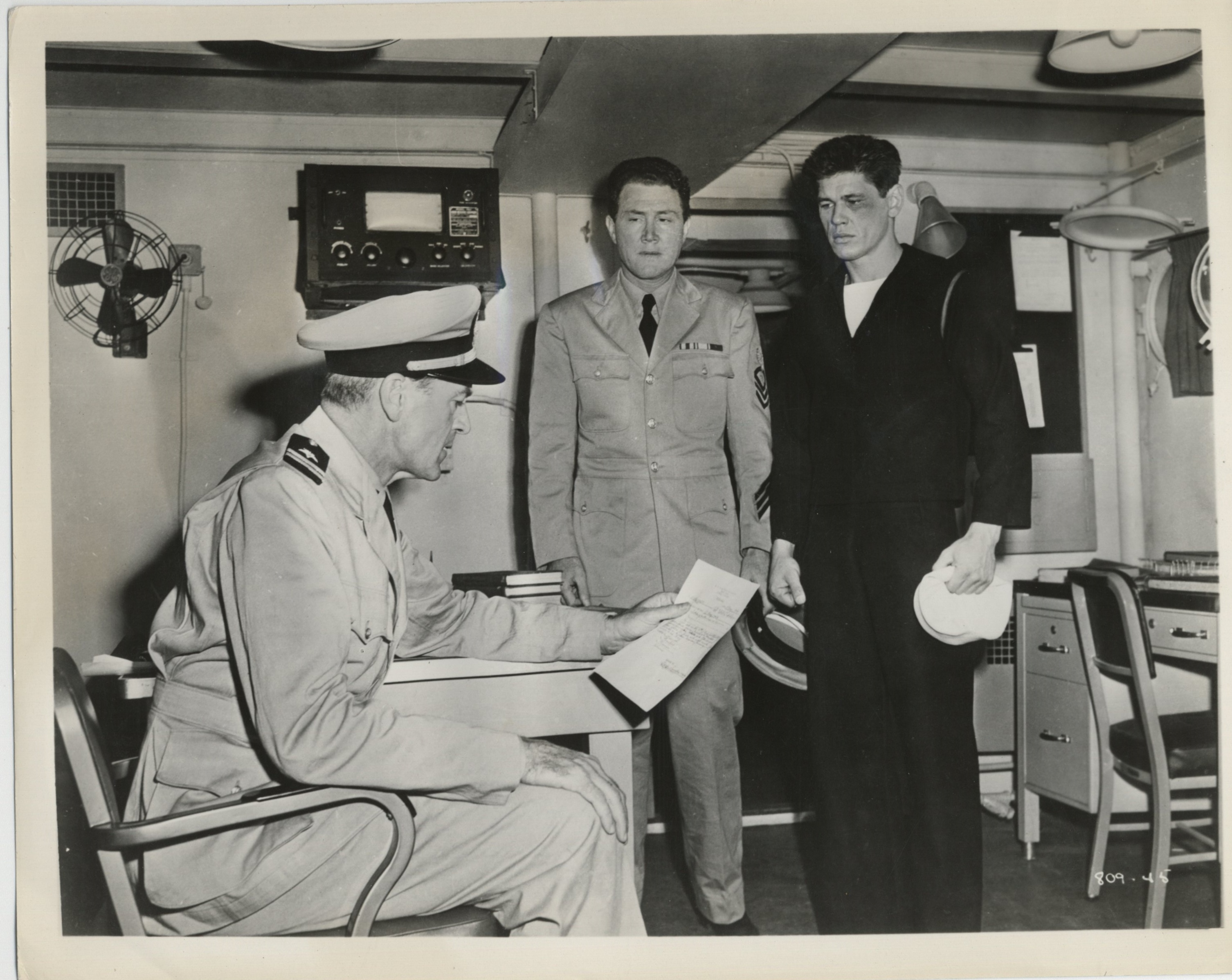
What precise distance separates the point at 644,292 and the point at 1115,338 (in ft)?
4.72

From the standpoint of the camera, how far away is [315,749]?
4.63 ft

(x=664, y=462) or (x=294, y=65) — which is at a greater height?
(x=294, y=65)

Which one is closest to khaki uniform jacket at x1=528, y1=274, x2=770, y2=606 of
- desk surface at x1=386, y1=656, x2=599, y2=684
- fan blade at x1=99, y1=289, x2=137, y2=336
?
desk surface at x1=386, y1=656, x2=599, y2=684

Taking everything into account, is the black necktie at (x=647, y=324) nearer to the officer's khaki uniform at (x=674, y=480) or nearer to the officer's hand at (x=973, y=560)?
the officer's khaki uniform at (x=674, y=480)

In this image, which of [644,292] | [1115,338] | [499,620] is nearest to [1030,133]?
[1115,338]

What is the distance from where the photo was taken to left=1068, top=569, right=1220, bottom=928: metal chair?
2115mm

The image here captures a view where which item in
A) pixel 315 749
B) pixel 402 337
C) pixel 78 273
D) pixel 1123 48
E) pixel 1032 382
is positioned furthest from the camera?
pixel 1032 382

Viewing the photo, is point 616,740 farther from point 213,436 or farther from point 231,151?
point 231,151

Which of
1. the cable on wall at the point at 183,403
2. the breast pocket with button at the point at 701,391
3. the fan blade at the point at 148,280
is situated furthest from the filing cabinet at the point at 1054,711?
the fan blade at the point at 148,280

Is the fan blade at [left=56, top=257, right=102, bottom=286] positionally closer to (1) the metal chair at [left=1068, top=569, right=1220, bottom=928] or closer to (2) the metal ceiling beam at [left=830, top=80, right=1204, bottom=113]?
(2) the metal ceiling beam at [left=830, top=80, right=1204, bottom=113]

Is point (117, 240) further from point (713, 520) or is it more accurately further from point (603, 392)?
point (713, 520)

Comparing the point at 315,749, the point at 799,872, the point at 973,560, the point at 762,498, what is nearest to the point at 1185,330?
the point at 973,560

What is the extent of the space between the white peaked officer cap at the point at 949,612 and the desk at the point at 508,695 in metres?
0.66

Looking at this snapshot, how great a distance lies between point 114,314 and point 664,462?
142cm
